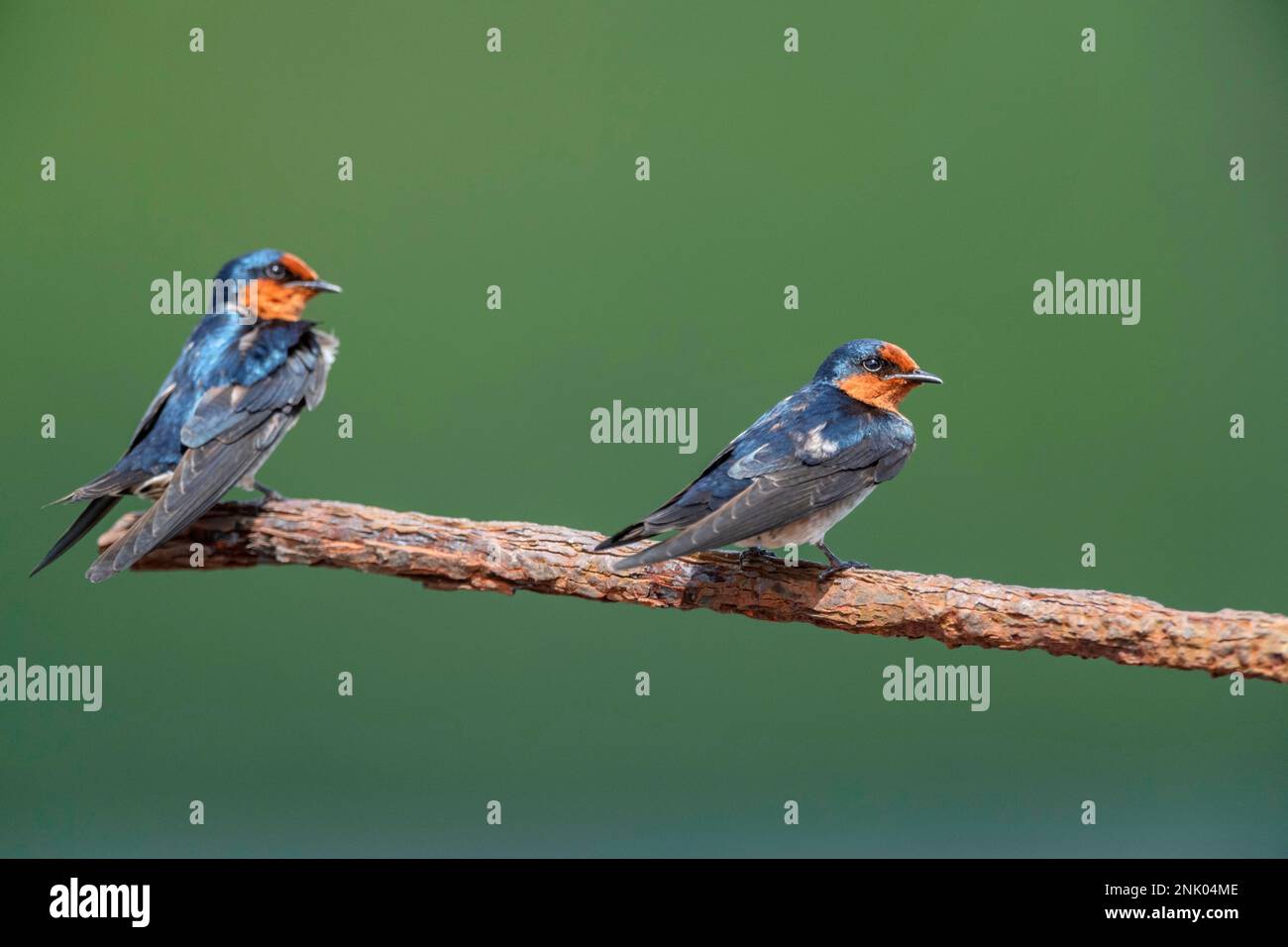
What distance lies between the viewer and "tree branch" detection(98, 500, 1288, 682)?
2.13 m

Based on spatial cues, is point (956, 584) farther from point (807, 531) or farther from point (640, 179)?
point (640, 179)

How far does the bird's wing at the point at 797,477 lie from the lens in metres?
2.01

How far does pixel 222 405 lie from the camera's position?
2.55 m

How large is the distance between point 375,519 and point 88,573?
0.54 m

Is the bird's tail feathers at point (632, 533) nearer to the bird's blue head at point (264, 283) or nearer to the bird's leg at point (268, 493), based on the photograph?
the bird's leg at point (268, 493)

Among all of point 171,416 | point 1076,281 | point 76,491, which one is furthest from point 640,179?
point 76,491

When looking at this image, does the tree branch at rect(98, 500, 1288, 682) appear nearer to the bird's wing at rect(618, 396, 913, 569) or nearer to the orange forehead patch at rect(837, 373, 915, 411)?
the bird's wing at rect(618, 396, 913, 569)

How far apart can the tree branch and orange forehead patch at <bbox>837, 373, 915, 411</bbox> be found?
0.36 meters

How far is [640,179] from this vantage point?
374 cm

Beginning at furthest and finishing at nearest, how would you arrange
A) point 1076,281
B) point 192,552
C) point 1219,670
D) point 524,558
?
point 1076,281, point 192,552, point 524,558, point 1219,670

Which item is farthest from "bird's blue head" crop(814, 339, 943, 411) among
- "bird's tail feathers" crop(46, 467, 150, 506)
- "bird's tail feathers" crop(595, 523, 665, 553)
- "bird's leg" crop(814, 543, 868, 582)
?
"bird's tail feathers" crop(46, 467, 150, 506)

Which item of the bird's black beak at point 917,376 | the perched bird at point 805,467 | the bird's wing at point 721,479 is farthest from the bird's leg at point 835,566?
the bird's black beak at point 917,376

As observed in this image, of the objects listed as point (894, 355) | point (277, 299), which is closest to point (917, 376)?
point (894, 355)

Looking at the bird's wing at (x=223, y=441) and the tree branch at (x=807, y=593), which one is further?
the bird's wing at (x=223, y=441)
